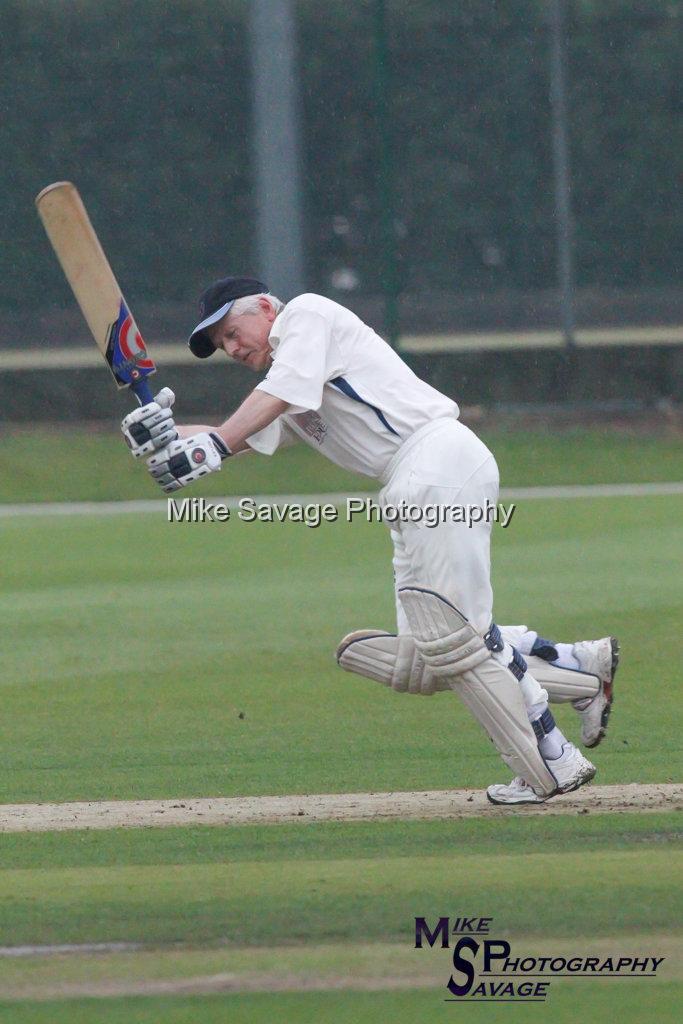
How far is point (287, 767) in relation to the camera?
18.7ft

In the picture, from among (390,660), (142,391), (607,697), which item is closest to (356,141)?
(142,391)

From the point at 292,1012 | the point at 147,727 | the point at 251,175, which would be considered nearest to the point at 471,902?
the point at 292,1012

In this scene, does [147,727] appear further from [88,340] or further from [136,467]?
[88,340]

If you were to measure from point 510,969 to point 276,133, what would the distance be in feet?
42.1

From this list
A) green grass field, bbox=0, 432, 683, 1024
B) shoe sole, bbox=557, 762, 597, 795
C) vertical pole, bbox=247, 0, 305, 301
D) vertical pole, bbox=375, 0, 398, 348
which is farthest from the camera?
vertical pole, bbox=247, 0, 305, 301

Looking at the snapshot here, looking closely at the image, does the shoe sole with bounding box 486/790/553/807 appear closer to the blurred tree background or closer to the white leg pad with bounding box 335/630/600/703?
the white leg pad with bounding box 335/630/600/703

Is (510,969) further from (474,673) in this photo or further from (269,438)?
(269,438)

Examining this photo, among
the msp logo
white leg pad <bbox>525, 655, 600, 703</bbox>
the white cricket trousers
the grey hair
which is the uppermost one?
the grey hair

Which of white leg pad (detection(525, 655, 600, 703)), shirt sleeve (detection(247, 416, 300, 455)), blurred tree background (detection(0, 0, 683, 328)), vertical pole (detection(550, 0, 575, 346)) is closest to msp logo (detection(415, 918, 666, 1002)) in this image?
white leg pad (detection(525, 655, 600, 703))

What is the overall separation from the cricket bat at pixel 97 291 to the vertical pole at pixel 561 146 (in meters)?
10.4

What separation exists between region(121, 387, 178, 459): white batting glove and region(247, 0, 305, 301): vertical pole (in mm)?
10552

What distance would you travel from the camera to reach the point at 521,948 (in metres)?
3.64

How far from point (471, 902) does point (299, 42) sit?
40.9 ft

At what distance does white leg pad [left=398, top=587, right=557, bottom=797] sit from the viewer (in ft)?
15.8
